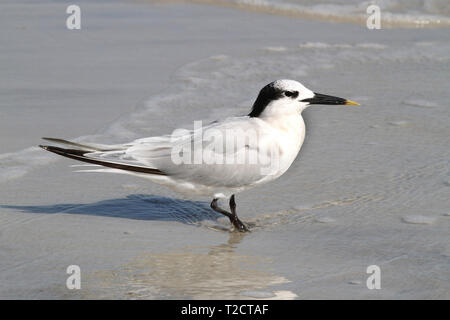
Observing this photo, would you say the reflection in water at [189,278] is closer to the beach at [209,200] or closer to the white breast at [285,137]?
the beach at [209,200]

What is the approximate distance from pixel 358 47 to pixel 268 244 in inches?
196

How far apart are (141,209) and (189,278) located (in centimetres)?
115

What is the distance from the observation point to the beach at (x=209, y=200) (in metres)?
4.10

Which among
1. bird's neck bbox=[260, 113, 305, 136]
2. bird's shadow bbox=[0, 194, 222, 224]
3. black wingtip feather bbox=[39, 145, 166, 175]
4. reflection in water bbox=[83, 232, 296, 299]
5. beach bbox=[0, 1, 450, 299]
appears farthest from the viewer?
bird's shadow bbox=[0, 194, 222, 224]

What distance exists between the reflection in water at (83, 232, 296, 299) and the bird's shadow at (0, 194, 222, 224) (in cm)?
63

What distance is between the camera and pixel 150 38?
365 inches

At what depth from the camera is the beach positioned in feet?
13.5

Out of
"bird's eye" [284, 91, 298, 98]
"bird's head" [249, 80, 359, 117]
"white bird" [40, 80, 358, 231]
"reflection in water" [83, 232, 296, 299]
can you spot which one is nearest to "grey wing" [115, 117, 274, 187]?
"white bird" [40, 80, 358, 231]

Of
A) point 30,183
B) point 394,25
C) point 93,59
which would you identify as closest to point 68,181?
point 30,183

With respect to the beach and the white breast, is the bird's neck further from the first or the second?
the beach

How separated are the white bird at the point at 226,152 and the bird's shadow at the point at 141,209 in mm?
Result: 186

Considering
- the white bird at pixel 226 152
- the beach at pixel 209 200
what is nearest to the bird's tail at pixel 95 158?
the white bird at pixel 226 152

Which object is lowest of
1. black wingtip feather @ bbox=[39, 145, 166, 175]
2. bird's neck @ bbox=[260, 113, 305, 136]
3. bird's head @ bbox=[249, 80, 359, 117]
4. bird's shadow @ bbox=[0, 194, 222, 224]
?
bird's shadow @ bbox=[0, 194, 222, 224]
